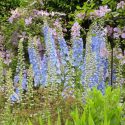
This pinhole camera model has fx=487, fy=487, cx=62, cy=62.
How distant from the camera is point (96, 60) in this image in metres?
5.42

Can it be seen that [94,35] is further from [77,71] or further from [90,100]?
[90,100]

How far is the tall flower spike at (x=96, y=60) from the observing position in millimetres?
5012

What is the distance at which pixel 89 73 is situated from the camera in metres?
5.00

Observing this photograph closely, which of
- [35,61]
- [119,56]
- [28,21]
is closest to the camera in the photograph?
[119,56]

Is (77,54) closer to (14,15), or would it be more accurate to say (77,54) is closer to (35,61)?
(35,61)

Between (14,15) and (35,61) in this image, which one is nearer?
(35,61)

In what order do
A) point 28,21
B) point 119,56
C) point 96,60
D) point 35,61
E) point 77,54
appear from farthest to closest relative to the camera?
point 28,21
point 77,54
point 35,61
point 119,56
point 96,60

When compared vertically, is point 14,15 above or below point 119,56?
above

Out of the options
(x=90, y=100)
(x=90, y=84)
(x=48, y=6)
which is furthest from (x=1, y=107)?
(x=48, y=6)

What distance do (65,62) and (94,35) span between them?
1.91 ft

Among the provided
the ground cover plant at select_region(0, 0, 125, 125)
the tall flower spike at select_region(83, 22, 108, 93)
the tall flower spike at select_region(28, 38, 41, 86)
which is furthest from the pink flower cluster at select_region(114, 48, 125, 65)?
the tall flower spike at select_region(28, 38, 41, 86)

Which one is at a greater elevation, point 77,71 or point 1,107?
point 77,71

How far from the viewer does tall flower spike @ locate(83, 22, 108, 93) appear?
16.4 ft

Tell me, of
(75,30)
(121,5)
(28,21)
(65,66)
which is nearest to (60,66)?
(65,66)
